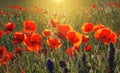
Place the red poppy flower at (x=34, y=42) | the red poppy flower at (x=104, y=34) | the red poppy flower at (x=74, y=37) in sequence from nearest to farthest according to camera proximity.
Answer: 1. the red poppy flower at (x=104, y=34)
2. the red poppy flower at (x=74, y=37)
3. the red poppy flower at (x=34, y=42)

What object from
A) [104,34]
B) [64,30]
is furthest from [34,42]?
[104,34]

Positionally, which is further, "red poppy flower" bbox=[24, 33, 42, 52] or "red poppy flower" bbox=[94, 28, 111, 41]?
"red poppy flower" bbox=[24, 33, 42, 52]

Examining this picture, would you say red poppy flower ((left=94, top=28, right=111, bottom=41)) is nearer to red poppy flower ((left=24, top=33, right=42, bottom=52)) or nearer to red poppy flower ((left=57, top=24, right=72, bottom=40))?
red poppy flower ((left=57, top=24, right=72, bottom=40))

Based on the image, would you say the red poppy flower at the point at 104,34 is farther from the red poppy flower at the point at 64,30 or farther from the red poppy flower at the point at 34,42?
the red poppy flower at the point at 34,42

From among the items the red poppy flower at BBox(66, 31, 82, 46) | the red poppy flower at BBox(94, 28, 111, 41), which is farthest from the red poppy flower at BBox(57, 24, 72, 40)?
the red poppy flower at BBox(94, 28, 111, 41)

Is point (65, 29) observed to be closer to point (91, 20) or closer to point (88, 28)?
point (88, 28)

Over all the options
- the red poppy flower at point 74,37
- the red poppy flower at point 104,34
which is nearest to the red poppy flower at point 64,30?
the red poppy flower at point 74,37

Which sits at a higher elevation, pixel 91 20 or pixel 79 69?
pixel 79 69

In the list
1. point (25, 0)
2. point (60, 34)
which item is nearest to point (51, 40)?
point (60, 34)

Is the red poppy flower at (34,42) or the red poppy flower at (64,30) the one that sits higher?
the red poppy flower at (64,30)

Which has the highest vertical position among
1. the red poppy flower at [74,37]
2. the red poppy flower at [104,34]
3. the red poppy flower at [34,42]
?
the red poppy flower at [104,34]


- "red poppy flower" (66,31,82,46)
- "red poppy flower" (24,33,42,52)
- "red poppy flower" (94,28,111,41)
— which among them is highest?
→ "red poppy flower" (94,28,111,41)
